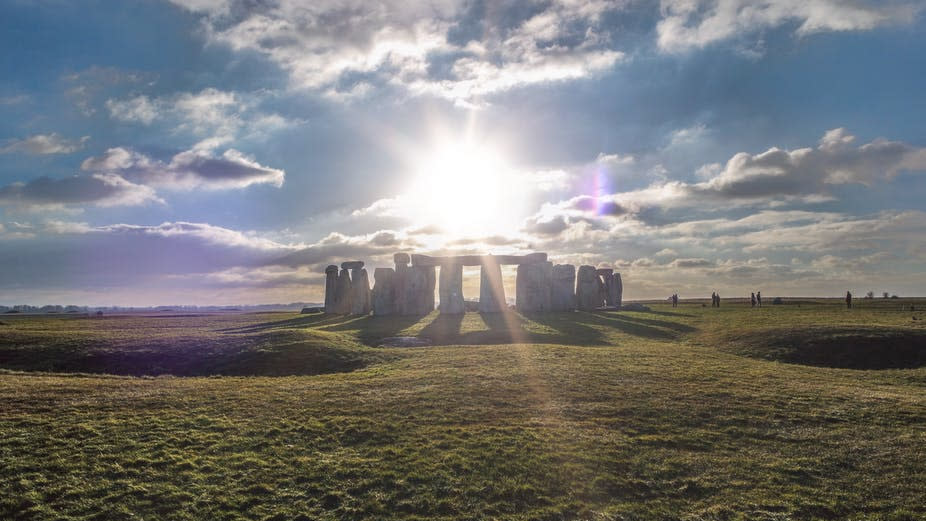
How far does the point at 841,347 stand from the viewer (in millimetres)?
28938

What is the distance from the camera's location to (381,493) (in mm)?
11430

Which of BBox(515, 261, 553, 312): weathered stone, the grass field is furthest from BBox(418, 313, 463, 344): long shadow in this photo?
BBox(515, 261, 553, 312): weathered stone

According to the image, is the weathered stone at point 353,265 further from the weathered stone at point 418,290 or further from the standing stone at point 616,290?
the standing stone at point 616,290

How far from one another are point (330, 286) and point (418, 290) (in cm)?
1341

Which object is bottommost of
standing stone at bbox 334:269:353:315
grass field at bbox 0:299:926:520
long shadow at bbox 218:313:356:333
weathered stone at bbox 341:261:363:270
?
grass field at bbox 0:299:926:520

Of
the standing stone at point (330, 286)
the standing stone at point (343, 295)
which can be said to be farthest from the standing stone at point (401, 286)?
the standing stone at point (330, 286)

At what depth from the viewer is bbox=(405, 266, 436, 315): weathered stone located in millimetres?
52188

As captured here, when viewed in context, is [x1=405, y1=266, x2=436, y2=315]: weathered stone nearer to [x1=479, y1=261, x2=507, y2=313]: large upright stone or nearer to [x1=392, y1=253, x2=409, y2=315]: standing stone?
[x1=392, y1=253, x2=409, y2=315]: standing stone

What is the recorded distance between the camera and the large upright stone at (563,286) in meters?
54.7

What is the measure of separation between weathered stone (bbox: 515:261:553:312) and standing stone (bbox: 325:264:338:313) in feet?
70.7

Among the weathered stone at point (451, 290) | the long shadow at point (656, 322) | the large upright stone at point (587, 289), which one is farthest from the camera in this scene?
the large upright stone at point (587, 289)

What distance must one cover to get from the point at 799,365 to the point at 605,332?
44.4 ft

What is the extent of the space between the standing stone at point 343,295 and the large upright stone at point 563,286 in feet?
76.3

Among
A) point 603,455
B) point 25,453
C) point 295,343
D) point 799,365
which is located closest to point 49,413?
point 25,453
